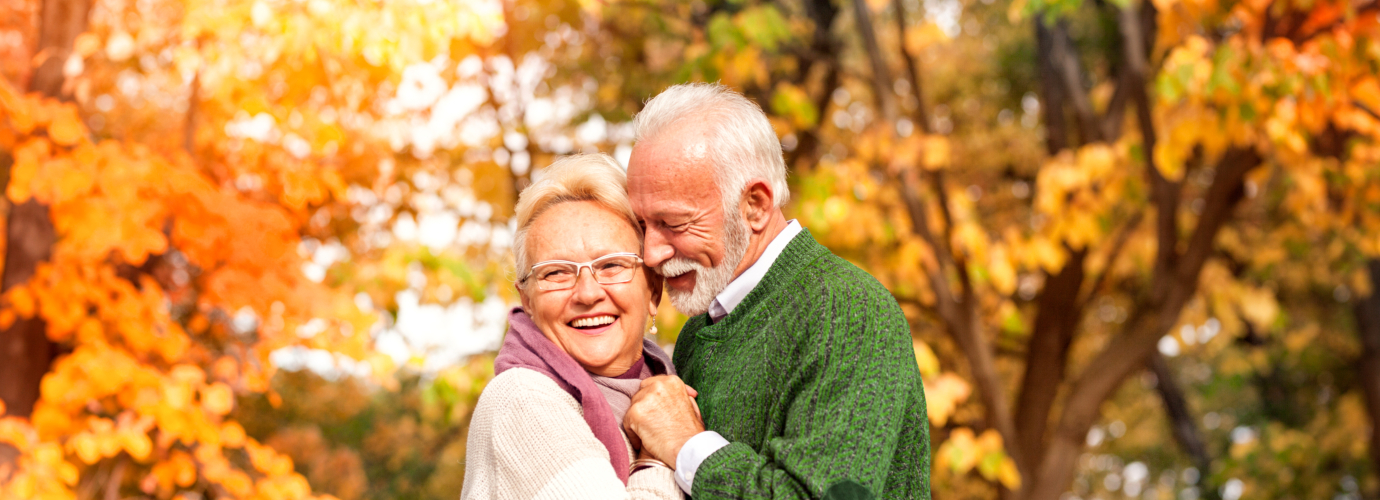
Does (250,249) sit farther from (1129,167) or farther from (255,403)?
(255,403)

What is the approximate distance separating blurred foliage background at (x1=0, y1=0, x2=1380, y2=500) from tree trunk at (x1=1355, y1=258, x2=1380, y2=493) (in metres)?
0.04

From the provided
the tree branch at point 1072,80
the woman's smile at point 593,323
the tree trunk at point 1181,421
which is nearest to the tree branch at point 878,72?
the tree branch at point 1072,80

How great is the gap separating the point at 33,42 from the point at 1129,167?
250 inches

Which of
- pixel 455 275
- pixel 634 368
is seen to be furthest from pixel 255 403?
pixel 634 368

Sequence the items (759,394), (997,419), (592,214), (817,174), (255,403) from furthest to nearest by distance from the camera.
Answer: (255,403) → (997,419) → (817,174) → (592,214) → (759,394)

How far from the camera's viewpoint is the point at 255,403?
10.9 meters

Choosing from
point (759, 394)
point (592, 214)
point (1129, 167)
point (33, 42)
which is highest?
point (33, 42)

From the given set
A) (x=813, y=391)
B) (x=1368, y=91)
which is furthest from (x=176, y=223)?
(x=1368, y=91)

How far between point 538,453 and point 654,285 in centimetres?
50

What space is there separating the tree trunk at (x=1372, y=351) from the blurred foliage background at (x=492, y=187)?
0.12 feet

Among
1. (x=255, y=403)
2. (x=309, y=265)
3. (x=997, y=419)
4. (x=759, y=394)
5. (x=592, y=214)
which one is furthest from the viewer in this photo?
(x=255, y=403)

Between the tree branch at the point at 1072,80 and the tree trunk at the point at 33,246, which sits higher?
the tree trunk at the point at 33,246

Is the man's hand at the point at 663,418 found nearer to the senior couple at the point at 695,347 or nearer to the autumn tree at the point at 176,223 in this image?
the senior couple at the point at 695,347

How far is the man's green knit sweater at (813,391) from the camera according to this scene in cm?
Answer: 147
